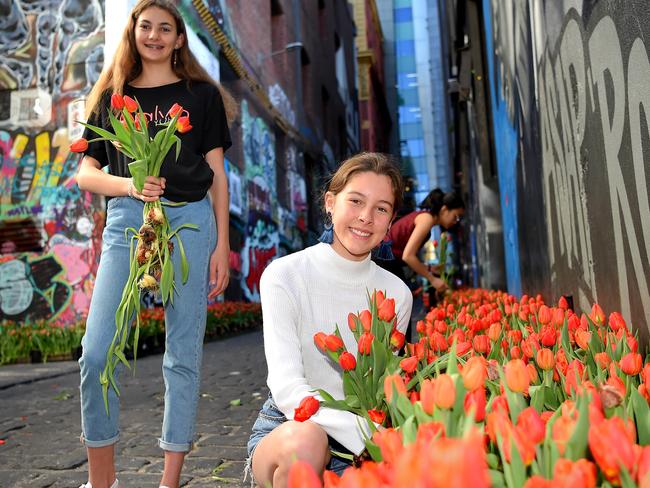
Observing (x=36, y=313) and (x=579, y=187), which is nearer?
(x=579, y=187)

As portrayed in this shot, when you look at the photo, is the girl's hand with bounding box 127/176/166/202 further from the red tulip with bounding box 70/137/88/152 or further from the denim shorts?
the denim shorts

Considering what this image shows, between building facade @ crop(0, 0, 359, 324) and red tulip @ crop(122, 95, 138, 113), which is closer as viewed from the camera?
red tulip @ crop(122, 95, 138, 113)

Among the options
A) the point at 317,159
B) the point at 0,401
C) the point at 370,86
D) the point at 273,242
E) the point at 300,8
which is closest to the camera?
the point at 0,401

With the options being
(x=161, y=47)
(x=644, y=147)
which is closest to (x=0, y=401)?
(x=161, y=47)

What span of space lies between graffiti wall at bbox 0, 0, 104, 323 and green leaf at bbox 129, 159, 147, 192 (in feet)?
31.8

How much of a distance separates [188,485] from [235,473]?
268 millimetres

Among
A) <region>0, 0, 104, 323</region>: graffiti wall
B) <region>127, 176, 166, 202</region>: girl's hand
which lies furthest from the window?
<region>127, 176, 166, 202</region>: girl's hand

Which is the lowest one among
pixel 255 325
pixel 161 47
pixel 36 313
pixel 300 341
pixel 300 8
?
pixel 255 325

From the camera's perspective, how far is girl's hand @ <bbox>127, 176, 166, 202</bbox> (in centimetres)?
262

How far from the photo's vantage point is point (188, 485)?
3.09 metres

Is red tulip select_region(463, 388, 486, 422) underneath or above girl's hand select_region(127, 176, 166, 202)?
underneath

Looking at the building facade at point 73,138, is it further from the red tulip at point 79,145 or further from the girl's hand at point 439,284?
the red tulip at point 79,145

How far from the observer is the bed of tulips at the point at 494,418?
0.84 metres

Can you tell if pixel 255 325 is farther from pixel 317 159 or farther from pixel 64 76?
pixel 317 159
